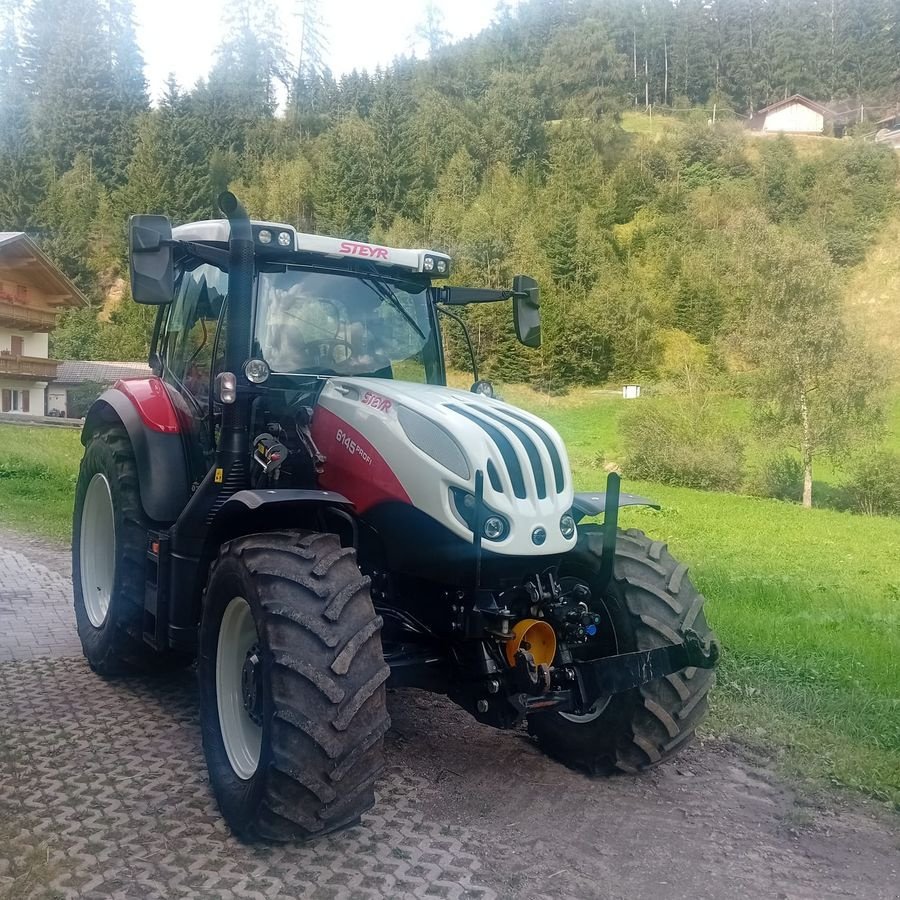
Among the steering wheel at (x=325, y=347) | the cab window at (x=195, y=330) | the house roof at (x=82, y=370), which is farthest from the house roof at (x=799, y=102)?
the steering wheel at (x=325, y=347)

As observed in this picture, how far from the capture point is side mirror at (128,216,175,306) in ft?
12.7

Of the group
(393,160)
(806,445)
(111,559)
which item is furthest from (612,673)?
(393,160)

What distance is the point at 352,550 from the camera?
141 inches

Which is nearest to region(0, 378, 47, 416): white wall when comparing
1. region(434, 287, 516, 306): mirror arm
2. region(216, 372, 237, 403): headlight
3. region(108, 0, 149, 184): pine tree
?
region(108, 0, 149, 184): pine tree

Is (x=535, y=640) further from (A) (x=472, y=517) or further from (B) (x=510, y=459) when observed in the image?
(B) (x=510, y=459)

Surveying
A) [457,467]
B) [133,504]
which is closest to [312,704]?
[457,467]

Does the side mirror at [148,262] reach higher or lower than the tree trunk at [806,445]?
higher

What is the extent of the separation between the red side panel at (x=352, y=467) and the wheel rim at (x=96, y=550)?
86.3 inches

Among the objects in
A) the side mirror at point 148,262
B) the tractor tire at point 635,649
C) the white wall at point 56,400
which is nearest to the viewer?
the side mirror at point 148,262

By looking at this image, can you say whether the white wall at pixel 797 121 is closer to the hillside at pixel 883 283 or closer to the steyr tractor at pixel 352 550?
the hillside at pixel 883 283

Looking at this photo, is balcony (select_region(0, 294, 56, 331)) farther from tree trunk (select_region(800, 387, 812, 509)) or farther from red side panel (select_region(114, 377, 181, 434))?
tree trunk (select_region(800, 387, 812, 509))

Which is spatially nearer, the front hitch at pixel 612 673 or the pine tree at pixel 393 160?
the front hitch at pixel 612 673

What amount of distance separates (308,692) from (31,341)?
21758mm

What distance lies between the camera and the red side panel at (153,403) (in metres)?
4.89
